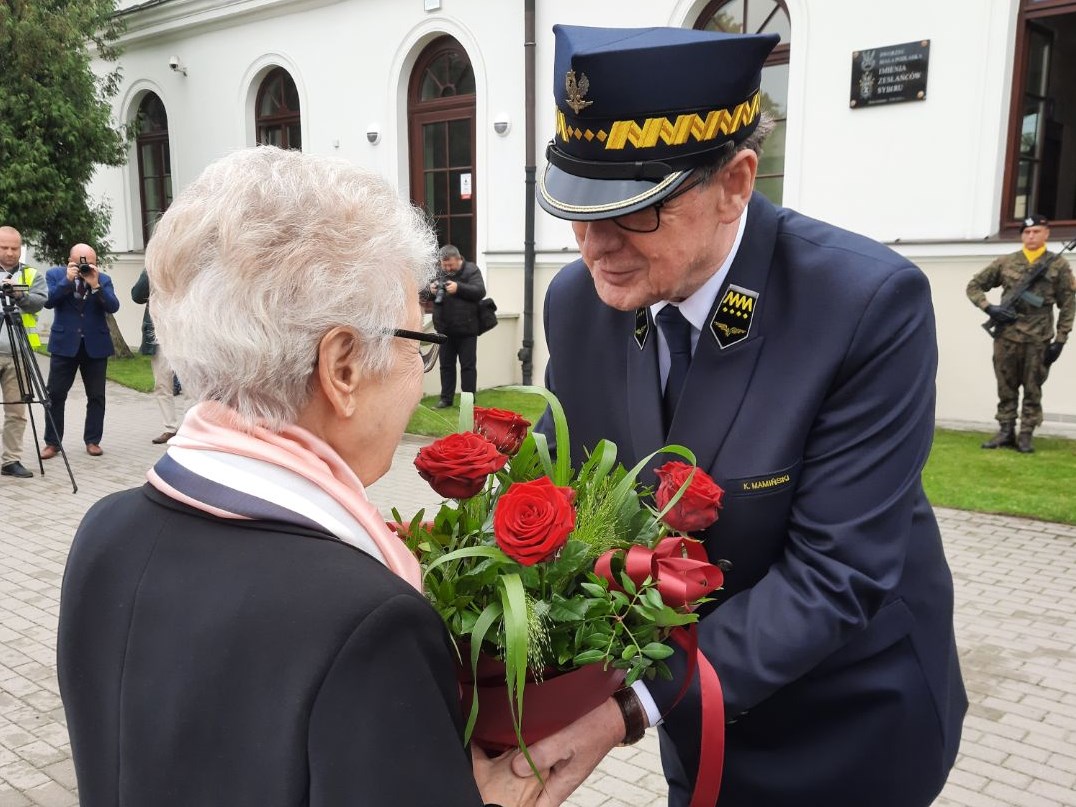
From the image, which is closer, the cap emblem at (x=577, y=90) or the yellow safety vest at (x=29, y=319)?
the cap emblem at (x=577, y=90)

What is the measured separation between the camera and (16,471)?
7898mm

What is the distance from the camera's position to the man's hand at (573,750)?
1.34 meters

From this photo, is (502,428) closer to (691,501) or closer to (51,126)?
(691,501)

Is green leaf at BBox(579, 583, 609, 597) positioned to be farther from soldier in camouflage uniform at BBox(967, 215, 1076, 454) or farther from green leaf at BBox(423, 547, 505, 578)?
soldier in camouflage uniform at BBox(967, 215, 1076, 454)

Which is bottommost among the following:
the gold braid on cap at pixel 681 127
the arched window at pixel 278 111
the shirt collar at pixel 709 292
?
the shirt collar at pixel 709 292

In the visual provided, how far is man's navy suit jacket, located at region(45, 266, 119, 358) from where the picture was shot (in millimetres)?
8164

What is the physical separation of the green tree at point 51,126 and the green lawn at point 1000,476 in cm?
853

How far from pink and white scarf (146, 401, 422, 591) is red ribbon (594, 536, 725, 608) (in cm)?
28

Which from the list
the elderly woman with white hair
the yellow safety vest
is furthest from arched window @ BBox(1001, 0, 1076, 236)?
the elderly woman with white hair

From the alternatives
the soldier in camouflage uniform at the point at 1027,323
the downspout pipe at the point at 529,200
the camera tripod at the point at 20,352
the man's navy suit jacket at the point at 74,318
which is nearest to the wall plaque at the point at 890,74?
the soldier in camouflage uniform at the point at 1027,323

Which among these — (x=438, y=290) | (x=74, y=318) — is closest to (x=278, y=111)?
(x=74, y=318)

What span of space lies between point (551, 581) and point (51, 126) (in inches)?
607

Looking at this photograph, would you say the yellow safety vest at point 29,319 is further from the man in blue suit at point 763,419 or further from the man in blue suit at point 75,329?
the man in blue suit at point 763,419

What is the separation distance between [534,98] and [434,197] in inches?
104
